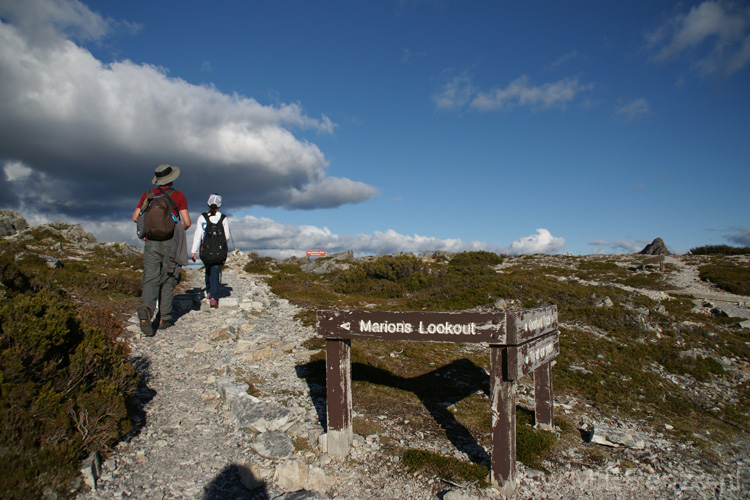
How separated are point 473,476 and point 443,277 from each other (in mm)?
16250

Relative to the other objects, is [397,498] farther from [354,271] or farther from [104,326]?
[354,271]

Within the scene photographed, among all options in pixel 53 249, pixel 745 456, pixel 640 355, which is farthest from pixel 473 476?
pixel 53 249

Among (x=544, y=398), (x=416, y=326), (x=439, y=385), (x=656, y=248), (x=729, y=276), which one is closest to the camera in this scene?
(x=416, y=326)

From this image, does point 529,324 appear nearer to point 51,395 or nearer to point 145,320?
point 51,395

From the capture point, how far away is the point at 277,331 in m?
10.3

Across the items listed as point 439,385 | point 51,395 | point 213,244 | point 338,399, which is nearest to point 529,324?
point 338,399

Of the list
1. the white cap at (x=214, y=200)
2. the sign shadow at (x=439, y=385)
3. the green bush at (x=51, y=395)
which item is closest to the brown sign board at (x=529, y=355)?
the sign shadow at (x=439, y=385)

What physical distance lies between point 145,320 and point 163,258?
1.25 meters

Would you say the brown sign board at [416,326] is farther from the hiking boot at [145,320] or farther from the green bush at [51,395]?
the hiking boot at [145,320]

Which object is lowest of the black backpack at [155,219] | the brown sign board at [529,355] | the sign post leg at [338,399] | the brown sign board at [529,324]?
the sign post leg at [338,399]

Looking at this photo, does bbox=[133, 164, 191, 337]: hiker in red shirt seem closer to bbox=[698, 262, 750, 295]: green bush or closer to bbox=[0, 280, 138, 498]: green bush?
bbox=[0, 280, 138, 498]: green bush

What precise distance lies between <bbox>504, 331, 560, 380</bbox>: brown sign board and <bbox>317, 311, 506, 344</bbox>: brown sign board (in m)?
0.23

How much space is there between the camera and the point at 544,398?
5.82m

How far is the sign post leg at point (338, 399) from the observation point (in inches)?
194
